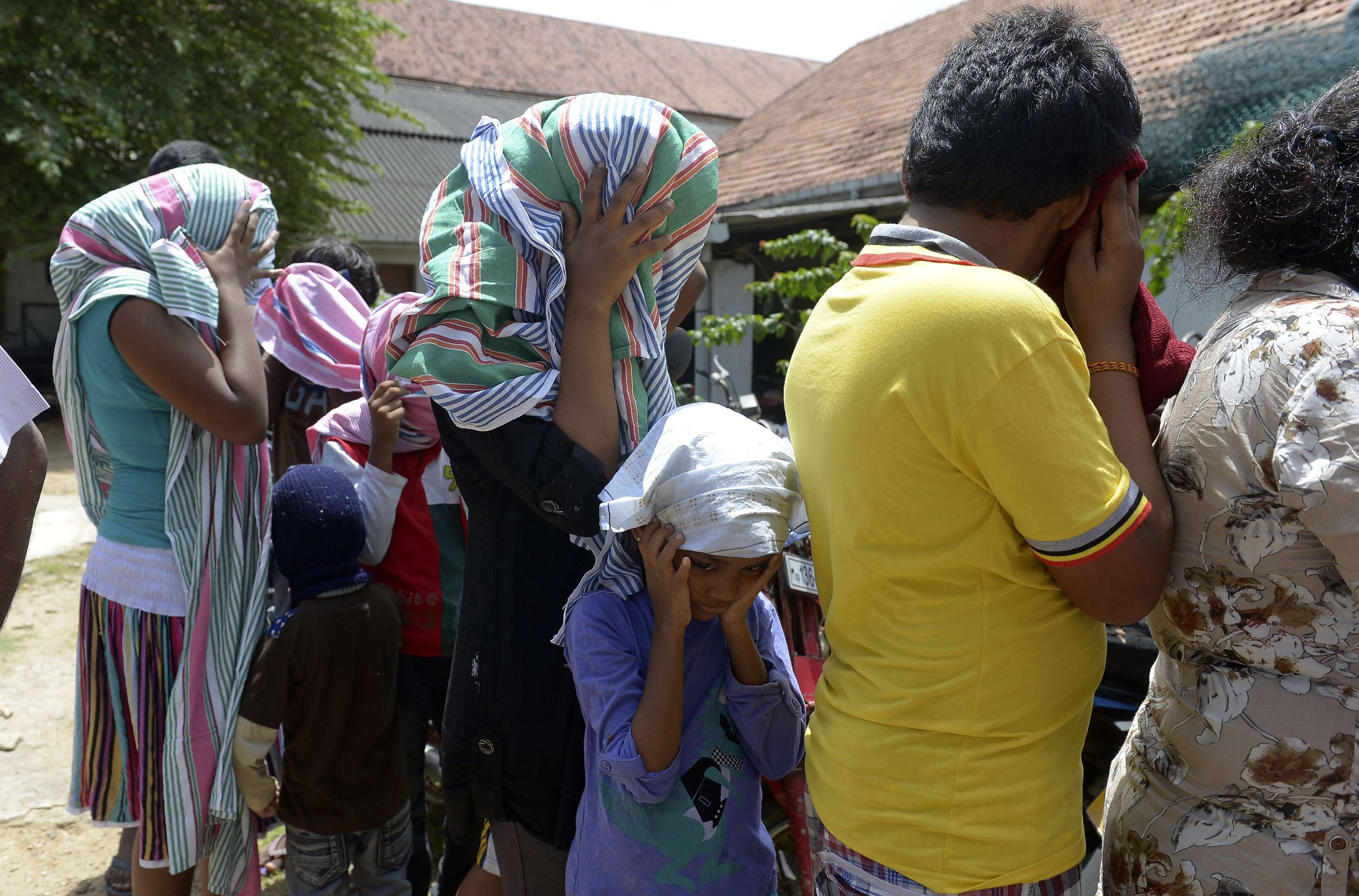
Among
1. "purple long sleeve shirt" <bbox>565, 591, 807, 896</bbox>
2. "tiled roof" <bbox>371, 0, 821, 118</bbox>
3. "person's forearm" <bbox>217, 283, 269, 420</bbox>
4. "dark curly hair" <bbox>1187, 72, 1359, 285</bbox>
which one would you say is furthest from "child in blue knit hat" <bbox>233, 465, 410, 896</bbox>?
"tiled roof" <bbox>371, 0, 821, 118</bbox>

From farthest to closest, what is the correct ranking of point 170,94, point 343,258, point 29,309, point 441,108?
1. point 441,108
2. point 29,309
3. point 170,94
4. point 343,258

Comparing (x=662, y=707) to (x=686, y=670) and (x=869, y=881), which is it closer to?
(x=686, y=670)

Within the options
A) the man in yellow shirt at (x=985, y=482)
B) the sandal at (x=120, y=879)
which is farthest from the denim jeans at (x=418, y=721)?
the man in yellow shirt at (x=985, y=482)

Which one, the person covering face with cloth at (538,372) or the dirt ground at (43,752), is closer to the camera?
the person covering face with cloth at (538,372)

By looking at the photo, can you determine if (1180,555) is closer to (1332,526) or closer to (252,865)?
(1332,526)

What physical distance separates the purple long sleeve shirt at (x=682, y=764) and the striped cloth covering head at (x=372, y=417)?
50.6 inches

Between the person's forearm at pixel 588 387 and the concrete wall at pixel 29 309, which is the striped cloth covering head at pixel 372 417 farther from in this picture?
the concrete wall at pixel 29 309

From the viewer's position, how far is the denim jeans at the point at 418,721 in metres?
2.92

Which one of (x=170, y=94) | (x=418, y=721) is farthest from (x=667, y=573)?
(x=170, y=94)

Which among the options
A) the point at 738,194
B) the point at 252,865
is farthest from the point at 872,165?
the point at 252,865

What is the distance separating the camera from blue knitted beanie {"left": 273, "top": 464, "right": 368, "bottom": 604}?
262 cm

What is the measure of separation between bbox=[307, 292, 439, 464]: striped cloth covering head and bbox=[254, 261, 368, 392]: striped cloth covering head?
0.23 meters

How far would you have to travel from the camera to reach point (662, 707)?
1.53 m

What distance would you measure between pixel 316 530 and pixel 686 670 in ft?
4.56
